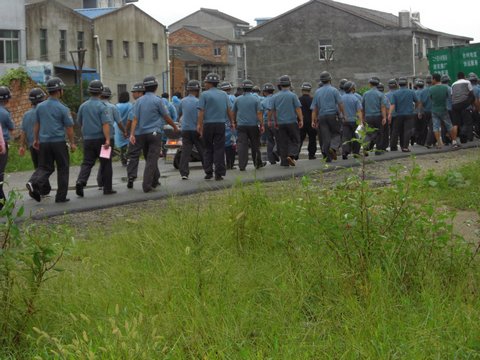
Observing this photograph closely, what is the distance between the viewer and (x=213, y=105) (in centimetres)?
1736

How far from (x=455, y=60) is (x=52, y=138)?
2560cm

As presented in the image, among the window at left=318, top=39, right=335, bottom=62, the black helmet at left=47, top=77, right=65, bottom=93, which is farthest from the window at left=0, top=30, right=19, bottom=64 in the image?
the black helmet at left=47, top=77, right=65, bottom=93

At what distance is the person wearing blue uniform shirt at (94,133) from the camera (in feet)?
49.6

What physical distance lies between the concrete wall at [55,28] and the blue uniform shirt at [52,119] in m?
48.1

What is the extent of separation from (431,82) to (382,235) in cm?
1974

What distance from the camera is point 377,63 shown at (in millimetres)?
74438

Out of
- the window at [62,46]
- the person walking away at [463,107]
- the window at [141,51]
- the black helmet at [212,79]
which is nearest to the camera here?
the black helmet at [212,79]

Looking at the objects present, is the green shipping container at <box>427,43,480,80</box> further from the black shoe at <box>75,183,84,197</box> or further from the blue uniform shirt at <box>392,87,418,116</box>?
the black shoe at <box>75,183,84,197</box>

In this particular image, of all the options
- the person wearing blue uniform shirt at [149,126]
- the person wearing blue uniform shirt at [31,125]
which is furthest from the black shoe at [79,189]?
the person wearing blue uniform shirt at [31,125]

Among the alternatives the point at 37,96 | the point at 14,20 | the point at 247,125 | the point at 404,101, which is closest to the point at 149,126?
the point at 37,96

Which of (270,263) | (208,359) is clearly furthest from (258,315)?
(270,263)

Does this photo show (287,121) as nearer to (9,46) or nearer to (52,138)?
(52,138)

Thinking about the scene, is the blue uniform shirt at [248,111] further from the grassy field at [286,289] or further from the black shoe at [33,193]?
the grassy field at [286,289]

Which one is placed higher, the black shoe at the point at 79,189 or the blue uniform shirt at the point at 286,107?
the blue uniform shirt at the point at 286,107
